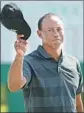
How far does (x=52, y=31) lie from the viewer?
6.65 ft

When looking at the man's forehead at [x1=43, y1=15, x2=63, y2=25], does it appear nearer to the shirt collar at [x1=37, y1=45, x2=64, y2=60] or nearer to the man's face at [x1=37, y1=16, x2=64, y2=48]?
the man's face at [x1=37, y1=16, x2=64, y2=48]

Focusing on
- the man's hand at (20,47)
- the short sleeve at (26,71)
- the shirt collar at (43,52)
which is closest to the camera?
the man's hand at (20,47)

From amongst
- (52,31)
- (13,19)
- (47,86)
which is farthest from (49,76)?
(13,19)

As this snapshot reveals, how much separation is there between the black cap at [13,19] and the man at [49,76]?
4cm

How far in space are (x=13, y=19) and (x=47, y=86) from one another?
326 mm

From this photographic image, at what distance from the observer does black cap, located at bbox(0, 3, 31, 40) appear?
1.89m

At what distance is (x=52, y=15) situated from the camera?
6.86 feet

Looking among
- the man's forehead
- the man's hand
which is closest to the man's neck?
the man's forehead

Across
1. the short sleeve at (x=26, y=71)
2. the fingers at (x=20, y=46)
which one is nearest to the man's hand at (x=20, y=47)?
the fingers at (x=20, y=46)

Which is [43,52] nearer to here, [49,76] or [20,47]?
[49,76]

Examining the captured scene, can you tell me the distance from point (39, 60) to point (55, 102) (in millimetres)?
205

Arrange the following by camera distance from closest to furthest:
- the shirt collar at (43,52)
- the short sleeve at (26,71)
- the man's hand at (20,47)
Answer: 1. the man's hand at (20,47)
2. the short sleeve at (26,71)
3. the shirt collar at (43,52)

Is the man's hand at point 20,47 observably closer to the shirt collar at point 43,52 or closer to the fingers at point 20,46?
the fingers at point 20,46

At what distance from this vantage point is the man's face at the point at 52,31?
2006mm
